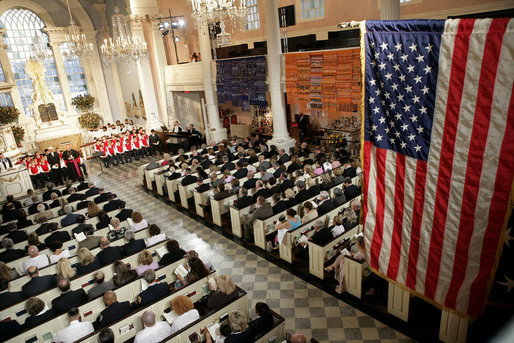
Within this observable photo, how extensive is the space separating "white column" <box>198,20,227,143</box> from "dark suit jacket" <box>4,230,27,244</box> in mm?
10772

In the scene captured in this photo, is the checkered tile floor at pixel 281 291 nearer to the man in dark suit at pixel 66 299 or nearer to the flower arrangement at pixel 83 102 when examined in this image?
the man in dark suit at pixel 66 299

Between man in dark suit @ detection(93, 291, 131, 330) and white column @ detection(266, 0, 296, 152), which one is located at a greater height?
white column @ detection(266, 0, 296, 152)

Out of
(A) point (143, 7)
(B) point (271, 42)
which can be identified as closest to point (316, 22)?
(B) point (271, 42)

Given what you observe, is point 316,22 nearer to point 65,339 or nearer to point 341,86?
point 341,86

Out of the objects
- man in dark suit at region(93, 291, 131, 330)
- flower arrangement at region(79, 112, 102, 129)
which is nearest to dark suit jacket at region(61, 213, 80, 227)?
man in dark suit at region(93, 291, 131, 330)

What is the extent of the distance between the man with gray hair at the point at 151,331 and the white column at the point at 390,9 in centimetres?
877

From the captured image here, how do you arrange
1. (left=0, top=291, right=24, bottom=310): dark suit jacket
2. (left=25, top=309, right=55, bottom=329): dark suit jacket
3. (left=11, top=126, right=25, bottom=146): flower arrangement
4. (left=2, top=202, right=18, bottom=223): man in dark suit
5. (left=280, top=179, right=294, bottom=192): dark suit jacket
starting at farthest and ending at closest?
1. (left=11, top=126, right=25, bottom=146): flower arrangement
2. (left=2, top=202, right=18, bottom=223): man in dark suit
3. (left=280, top=179, right=294, bottom=192): dark suit jacket
4. (left=0, top=291, right=24, bottom=310): dark suit jacket
5. (left=25, top=309, right=55, bottom=329): dark suit jacket

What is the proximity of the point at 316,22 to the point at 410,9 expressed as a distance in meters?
4.61

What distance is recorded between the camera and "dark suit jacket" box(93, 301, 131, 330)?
593 centimetres

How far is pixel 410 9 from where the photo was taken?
524 inches

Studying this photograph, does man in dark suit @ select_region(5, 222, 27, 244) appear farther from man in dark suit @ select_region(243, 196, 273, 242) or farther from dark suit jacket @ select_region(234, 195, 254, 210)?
man in dark suit @ select_region(243, 196, 273, 242)

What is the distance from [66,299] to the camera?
638 centimetres

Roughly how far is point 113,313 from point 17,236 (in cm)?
502

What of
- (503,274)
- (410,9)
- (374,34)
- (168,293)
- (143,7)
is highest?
(143,7)
